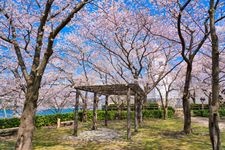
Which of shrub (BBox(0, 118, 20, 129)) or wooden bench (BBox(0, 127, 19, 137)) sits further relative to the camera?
shrub (BBox(0, 118, 20, 129))

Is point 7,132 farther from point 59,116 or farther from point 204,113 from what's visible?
point 204,113

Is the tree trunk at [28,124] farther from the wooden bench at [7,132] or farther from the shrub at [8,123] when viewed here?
the shrub at [8,123]

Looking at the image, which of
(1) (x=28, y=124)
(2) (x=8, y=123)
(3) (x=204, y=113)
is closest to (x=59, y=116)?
(2) (x=8, y=123)

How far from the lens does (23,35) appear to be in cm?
1375

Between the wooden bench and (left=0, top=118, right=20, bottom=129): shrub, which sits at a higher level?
(left=0, top=118, right=20, bottom=129): shrub

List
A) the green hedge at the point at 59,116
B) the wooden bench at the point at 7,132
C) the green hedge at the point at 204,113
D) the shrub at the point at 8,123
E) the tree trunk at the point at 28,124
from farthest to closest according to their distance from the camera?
the green hedge at the point at 204,113, the green hedge at the point at 59,116, the shrub at the point at 8,123, the wooden bench at the point at 7,132, the tree trunk at the point at 28,124

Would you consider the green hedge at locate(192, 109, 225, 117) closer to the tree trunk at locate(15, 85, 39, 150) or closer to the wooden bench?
the wooden bench

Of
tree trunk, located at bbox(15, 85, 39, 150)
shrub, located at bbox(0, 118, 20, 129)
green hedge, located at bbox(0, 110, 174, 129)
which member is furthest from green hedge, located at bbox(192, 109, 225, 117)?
tree trunk, located at bbox(15, 85, 39, 150)

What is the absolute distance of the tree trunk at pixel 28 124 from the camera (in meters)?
8.72

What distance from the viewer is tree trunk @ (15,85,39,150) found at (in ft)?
28.6

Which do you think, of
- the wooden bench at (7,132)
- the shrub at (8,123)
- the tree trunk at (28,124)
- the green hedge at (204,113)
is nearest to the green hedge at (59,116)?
the shrub at (8,123)

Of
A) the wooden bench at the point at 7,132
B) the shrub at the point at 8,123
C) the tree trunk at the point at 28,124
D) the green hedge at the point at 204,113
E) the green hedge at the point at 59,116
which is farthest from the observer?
the green hedge at the point at 204,113

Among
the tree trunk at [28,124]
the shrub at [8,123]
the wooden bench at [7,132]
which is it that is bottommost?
the wooden bench at [7,132]

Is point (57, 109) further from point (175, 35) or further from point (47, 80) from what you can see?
point (175, 35)
